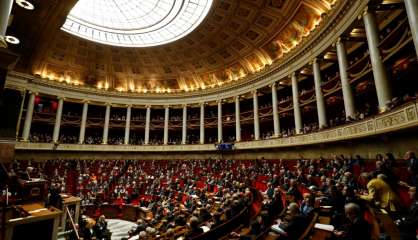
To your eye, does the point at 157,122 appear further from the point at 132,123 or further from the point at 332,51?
the point at 332,51

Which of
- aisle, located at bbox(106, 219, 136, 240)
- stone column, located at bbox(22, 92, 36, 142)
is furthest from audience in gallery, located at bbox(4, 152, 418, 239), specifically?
stone column, located at bbox(22, 92, 36, 142)

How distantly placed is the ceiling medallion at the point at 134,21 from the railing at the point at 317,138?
11231 millimetres

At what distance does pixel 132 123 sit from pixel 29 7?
79.4 feet

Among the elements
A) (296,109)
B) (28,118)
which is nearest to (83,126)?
(28,118)

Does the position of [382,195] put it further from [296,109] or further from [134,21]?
[134,21]

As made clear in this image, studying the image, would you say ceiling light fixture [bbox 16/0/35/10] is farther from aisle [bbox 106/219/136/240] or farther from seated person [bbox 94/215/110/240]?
aisle [bbox 106/219/136/240]

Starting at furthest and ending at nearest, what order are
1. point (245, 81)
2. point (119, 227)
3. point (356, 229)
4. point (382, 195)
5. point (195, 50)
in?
point (195, 50) < point (245, 81) < point (119, 227) < point (382, 195) < point (356, 229)

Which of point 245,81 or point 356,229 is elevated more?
point 245,81

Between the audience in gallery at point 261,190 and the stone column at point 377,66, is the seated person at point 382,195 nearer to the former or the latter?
the audience in gallery at point 261,190

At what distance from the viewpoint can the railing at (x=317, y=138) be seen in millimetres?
7145

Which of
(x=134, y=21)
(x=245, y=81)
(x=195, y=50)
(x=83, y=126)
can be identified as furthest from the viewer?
(x=83, y=126)

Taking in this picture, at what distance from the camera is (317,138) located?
1291 centimetres

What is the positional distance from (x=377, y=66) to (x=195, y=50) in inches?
657

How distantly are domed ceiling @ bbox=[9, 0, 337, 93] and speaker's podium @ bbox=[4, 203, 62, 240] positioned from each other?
546 inches
